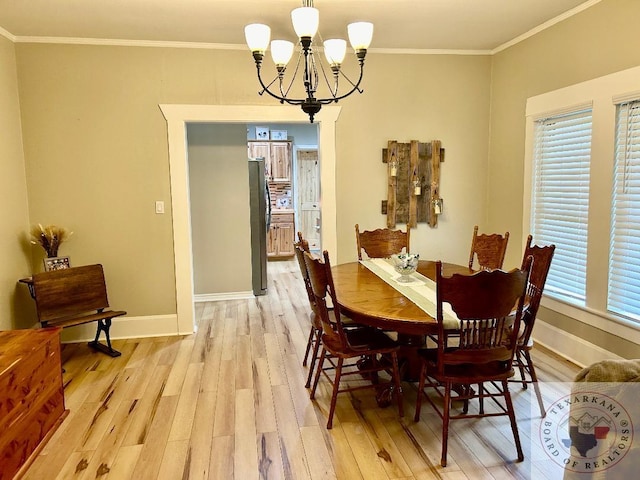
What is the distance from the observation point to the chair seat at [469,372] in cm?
209

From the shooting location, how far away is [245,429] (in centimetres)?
243

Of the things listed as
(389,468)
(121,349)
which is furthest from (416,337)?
(121,349)

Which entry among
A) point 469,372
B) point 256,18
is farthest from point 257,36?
point 469,372

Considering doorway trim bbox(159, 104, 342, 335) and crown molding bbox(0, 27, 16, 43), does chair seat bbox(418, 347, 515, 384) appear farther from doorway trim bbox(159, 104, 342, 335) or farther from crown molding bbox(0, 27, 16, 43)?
crown molding bbox(0, 27, 16, 43)

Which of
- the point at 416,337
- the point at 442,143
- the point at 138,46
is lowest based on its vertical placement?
the point at 416,337

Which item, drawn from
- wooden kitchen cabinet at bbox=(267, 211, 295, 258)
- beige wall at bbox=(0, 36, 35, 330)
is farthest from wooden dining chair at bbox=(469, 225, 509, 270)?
wooden kitchen cabinet at bbox=(267, 211, 295, 258)

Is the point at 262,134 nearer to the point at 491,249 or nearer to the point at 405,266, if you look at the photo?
the point at 491,249

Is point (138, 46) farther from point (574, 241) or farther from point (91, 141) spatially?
point (574, 241)

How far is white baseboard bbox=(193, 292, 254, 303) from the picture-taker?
17.0ft

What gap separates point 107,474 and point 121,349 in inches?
69.0

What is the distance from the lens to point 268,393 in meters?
2.85

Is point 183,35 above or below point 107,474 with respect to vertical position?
above

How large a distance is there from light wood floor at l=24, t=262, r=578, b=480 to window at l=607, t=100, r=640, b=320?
671mm

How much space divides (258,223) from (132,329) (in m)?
1.99
